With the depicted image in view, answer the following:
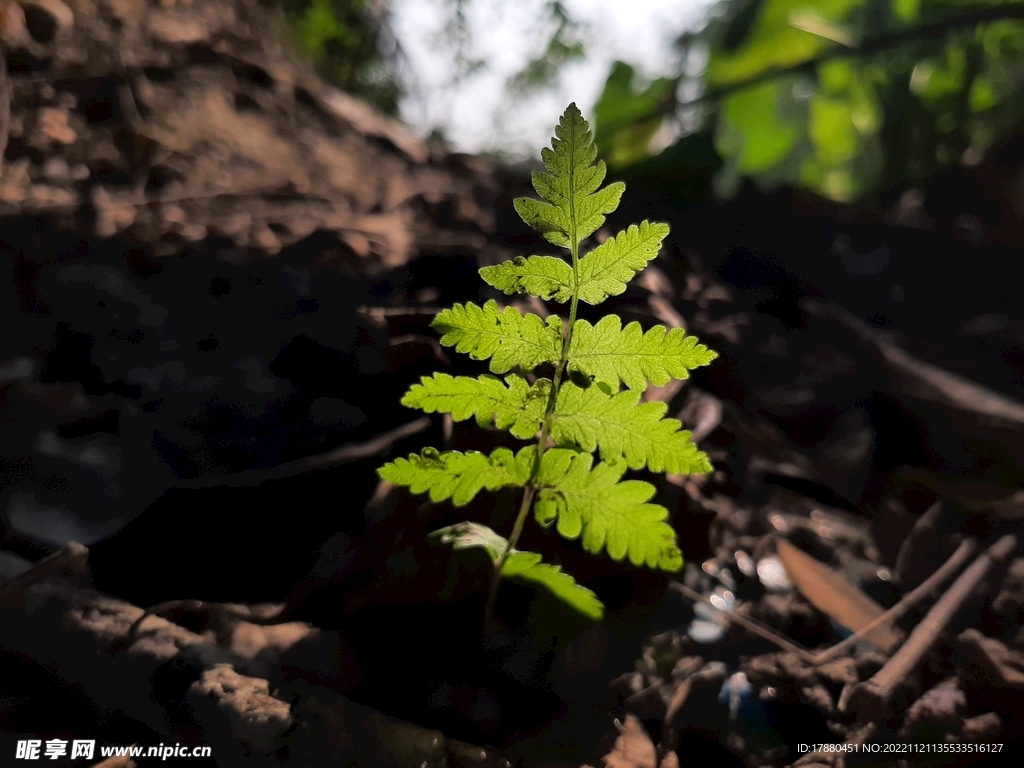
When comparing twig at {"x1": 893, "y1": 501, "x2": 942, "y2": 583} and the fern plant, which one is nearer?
the fern plant

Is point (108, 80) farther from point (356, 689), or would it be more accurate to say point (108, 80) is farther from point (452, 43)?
point (452, 43)

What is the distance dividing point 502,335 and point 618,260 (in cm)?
23

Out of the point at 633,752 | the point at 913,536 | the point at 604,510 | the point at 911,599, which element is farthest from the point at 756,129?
the point at 633,752

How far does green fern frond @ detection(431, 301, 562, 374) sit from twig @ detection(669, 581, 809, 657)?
28.4 inches

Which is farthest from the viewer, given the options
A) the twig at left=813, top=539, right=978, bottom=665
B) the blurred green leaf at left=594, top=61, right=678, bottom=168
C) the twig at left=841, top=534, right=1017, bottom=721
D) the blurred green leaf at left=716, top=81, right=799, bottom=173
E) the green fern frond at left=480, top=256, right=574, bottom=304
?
the blurred green leaf at left=716, top=81, right=799, bottom=173

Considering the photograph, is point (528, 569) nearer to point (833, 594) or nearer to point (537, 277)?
point (537, 277)

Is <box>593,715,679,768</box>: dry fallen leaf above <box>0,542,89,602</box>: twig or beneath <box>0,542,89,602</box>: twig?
beneath

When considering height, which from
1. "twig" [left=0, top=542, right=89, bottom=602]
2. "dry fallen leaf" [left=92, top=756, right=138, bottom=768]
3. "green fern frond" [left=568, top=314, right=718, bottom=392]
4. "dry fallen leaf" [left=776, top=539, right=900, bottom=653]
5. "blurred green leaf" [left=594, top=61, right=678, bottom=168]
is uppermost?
"blurred green leaf" [left=594, top=61, right=678, bottom=168]

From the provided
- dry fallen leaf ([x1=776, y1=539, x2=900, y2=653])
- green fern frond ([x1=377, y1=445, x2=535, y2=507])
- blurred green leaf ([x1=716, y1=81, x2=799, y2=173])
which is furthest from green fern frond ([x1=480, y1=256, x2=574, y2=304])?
blurred green leaf ([x1=716, y1=81, x2=799, y2=173])

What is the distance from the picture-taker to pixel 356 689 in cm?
103

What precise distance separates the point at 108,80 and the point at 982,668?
366cm

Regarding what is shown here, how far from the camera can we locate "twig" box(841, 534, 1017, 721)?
1148mm

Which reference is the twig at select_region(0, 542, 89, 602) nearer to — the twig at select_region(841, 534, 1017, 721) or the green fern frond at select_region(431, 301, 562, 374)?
the green fern frond at select_region(431, 301, 562, 374)

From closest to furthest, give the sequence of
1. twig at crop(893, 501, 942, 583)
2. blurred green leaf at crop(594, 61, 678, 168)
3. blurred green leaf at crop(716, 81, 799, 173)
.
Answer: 1. twig at crop(893, 501, 942, 583)
2. blurred green leaf at crop(594, 61, 678, 168)
3. blurred green leaf at crop(716, 81, 799, 173)
